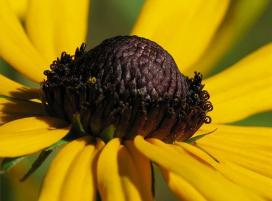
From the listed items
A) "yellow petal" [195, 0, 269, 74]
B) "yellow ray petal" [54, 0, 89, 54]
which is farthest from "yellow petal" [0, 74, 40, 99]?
"yellow petal" [195, 0, 269, 74]

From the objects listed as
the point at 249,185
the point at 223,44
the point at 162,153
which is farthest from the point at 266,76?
the point at 162,153

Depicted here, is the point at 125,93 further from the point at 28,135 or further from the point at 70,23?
the point at 70,23

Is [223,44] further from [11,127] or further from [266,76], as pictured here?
[11,127]

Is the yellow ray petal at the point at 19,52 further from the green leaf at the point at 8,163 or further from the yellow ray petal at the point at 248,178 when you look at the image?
the yellow ray petal at the point at 248,178

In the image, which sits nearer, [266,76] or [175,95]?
[175,95]

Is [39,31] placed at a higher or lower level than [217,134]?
higher

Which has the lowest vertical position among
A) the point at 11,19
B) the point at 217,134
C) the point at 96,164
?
the point at 96,164

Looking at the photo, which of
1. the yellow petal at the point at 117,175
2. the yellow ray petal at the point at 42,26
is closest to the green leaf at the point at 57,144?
the yellow petal at the point at 117,175

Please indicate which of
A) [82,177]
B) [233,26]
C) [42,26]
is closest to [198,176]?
[82,177]
